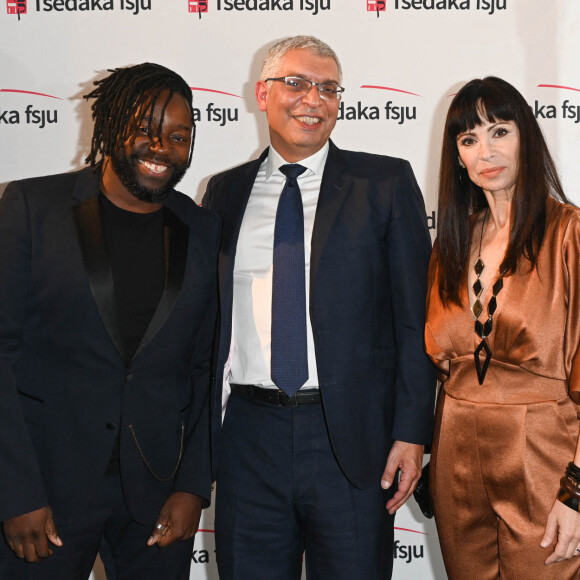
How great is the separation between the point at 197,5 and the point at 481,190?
5.95 ft

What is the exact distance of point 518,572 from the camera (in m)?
2.18

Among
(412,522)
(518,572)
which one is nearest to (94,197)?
(518,572)

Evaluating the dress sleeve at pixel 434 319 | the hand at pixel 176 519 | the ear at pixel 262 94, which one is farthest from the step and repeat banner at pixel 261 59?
the hand at pixel 176 519

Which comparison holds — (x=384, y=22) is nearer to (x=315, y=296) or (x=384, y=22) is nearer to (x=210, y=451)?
(x=315, y=296)

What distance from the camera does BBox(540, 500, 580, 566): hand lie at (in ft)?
6.84

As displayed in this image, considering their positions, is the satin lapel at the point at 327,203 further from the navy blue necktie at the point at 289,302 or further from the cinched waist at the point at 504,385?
the cinched waist at the point at 504,385

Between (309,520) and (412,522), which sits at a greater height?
(309,520)

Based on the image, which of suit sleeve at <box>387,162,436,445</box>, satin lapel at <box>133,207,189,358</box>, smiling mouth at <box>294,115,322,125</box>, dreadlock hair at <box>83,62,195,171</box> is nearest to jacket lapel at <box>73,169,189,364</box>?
satin lapel at <box>133,207,189,358</box>

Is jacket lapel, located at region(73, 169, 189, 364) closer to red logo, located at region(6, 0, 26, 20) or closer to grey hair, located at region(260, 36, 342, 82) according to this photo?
grey hair, located at region(260, 36, 342, 82)

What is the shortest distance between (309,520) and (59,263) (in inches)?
45.5

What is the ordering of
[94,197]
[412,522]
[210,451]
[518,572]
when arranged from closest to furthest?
[518,572], [94,197], [210,451], [412,522]

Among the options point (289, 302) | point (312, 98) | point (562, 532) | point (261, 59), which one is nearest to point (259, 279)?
point (289, 302)

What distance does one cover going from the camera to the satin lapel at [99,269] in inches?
87.0

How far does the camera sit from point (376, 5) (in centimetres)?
353
